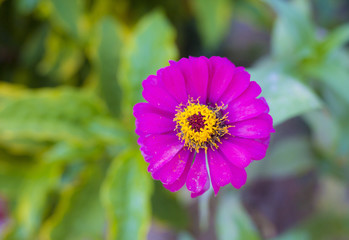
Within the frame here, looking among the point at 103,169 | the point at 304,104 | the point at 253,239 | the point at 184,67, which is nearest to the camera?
the point at 184,67

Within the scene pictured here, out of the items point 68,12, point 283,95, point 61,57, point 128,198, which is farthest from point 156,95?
point 61,57

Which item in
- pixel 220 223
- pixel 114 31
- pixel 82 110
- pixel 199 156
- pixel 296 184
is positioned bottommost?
pixel 199 156

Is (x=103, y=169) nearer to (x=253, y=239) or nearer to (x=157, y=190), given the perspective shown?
(x=157, y=190)

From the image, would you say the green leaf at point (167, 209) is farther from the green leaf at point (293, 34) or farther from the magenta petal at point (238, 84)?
the magenta petal at point (238, 84)

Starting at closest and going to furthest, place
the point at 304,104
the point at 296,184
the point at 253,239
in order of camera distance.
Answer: the point at 304,104 → the point at 253,239 → the point at 296,184

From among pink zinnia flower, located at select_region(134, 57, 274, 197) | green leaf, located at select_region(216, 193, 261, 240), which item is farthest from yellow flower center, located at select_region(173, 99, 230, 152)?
green leaf, located at select_region(216, 193, 261, 240)


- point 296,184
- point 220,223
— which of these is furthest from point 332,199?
point 220,223

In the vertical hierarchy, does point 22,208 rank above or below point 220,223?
above
